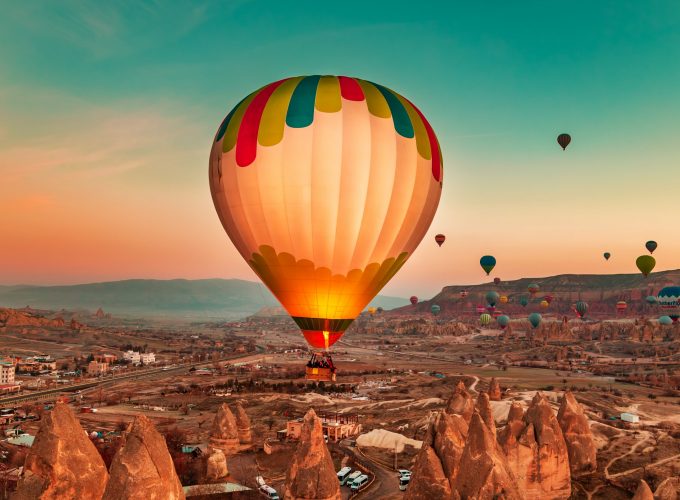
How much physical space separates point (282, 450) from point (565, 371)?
79.2 m

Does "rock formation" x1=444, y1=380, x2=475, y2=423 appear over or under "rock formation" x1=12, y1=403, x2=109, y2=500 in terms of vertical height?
under

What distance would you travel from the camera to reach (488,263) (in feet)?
359

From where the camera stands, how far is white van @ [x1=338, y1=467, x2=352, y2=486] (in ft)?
123

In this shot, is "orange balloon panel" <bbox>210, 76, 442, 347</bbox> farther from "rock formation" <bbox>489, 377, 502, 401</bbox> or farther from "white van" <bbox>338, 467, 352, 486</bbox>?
"rock formation" <bbox>489, 377, 502, 401</bbox>

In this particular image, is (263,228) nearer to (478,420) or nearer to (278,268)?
(278,268)

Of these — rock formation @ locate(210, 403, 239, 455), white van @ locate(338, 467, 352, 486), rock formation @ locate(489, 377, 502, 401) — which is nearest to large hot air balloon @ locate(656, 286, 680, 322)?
rock formation @ locate(489, 377, 502, 401)

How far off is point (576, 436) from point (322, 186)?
74.8 feet

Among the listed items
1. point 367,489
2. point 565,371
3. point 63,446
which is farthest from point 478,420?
point 565,371

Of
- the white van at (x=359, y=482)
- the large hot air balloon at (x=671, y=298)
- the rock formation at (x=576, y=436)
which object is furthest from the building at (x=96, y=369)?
the large hot air balloon at (x=671, y=298)

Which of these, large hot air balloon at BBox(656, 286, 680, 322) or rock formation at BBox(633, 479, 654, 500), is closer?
rock formation at BBox(633, 479, 654, 500)

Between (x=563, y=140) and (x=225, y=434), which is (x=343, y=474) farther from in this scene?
(x=563, y=140)

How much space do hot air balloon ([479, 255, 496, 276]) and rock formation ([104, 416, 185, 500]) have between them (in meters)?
99.1

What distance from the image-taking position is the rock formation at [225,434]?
43500mm

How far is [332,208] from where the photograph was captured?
3033 cm
